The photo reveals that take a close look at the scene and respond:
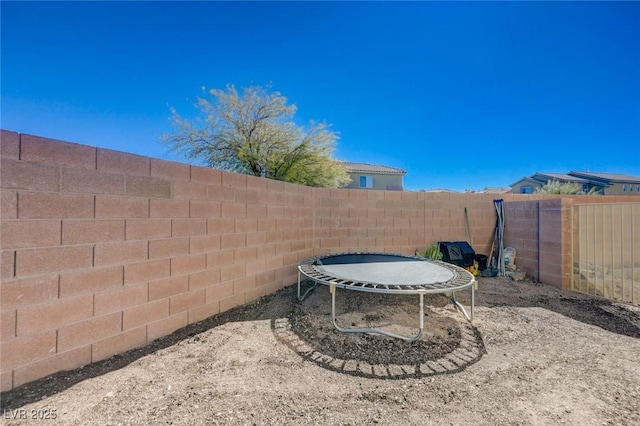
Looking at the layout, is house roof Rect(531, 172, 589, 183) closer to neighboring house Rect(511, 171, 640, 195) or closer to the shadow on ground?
neighboring house Rect(511, 171, 640, 195)

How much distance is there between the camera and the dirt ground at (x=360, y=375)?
1.49 metres

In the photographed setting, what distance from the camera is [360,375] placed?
6.31 ft

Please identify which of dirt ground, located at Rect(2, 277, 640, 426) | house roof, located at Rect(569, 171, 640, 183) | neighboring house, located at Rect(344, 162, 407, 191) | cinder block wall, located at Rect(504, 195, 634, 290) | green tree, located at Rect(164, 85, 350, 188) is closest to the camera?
dirt ground, located at Rect(2, 277, 640, 426)

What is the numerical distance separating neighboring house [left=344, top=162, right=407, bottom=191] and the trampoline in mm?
16650

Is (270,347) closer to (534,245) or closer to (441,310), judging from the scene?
(441,310)

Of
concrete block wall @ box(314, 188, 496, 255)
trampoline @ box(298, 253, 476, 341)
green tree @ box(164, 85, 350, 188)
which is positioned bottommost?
trampoline @ box(298, 253, 476, 341)

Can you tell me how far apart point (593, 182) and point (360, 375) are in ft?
114

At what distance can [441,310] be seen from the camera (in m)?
3.27

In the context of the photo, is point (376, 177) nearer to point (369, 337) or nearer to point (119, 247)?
point (369, 337)

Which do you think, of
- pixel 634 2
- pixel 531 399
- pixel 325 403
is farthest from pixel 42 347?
pixel 634 2

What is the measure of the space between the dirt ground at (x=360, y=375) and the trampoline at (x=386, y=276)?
0.34 m

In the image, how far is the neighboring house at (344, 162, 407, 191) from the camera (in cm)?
2041

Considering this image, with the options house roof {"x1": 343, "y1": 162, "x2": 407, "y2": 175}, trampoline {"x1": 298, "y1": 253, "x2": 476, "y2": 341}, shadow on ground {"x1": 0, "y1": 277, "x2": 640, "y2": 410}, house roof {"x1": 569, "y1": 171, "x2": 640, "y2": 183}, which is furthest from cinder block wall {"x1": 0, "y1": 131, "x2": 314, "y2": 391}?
house roof {"x1": 569, "y1": 171, "x2": 640, "y2": 183}

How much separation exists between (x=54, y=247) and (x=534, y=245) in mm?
6688
